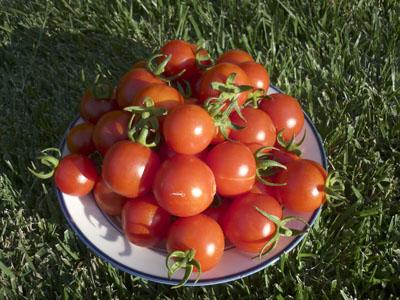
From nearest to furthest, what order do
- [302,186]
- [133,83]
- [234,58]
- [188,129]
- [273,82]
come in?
[188,129], [302,186], [133,83], [234,58], [273,82]

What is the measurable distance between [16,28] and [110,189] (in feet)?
4.24

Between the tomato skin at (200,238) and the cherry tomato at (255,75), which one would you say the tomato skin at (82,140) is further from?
the cherry tomato at (255,75)

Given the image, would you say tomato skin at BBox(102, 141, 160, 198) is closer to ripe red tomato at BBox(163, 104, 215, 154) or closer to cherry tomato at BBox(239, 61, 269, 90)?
ripe red tomato at BBox(163, 104, 215, 154)

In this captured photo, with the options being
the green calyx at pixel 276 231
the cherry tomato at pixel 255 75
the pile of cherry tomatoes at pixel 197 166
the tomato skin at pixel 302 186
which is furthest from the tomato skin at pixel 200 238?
the cherry tomato at pixel 255 75

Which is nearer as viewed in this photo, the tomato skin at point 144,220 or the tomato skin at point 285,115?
the tomato skin at point 144,220

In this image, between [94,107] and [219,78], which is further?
[94,107]

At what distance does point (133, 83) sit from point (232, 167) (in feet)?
1.30

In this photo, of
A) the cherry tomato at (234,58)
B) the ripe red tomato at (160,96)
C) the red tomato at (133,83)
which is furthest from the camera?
the cherry tomato at (234,58)

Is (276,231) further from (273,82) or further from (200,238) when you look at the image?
(273,82)

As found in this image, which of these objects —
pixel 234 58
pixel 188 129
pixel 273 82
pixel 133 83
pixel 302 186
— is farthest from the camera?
pixel 273 82

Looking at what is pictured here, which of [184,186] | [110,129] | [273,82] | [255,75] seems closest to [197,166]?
[184,186]

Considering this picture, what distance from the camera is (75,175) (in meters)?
1.45

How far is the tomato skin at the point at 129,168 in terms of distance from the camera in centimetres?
132

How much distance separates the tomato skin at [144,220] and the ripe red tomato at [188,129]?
163 millimetres
